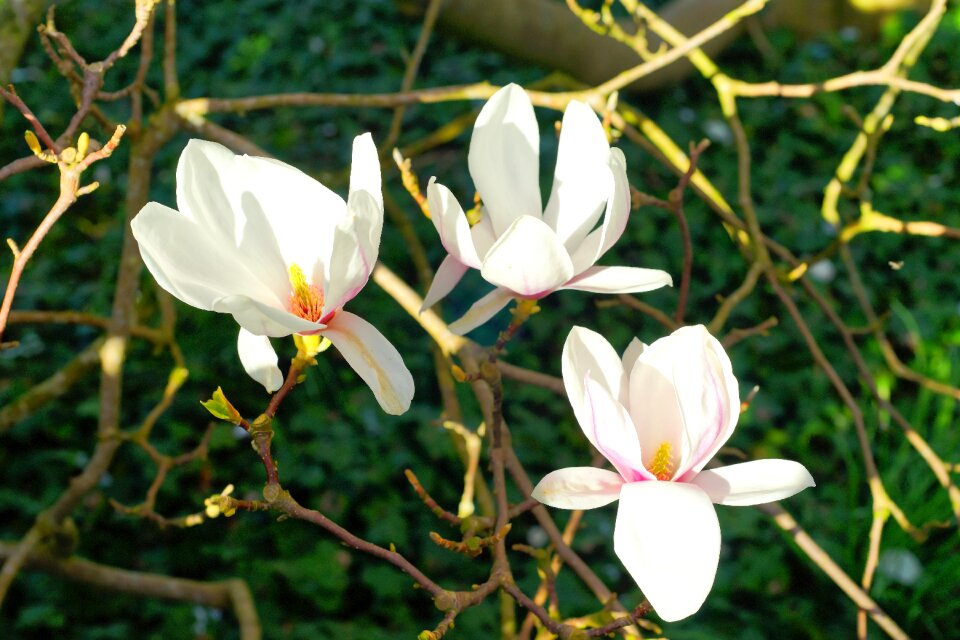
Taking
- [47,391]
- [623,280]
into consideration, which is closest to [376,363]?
[623,280]

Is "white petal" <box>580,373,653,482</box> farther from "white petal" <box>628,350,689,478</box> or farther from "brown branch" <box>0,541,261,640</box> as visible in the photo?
"brown branch" <box>0,541,261,640</box>

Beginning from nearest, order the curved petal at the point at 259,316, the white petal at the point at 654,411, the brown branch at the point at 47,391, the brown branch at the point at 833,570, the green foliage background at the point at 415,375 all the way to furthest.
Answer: the curved petal at the point at 259,316 → the white petal at the point at 654,411 → the brown branch at the point at 833,570 → the brown branch at the point at 47,391 → the green foliage background at the point at 415,375

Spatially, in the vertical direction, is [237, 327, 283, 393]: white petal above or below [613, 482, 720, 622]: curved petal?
above

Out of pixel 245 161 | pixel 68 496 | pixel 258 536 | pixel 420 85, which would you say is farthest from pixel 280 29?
pixel 245 161

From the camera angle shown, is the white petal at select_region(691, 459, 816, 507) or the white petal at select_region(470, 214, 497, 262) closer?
the white petal at select_region(691, 459, 816, 507)

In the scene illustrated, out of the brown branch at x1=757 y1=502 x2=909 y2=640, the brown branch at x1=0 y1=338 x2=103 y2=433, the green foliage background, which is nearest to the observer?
the brown branch at x1=757 y1=502 x2=909 y2=640

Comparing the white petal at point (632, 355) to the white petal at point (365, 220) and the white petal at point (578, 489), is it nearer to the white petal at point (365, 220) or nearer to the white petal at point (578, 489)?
the white petal at point (578, 489)

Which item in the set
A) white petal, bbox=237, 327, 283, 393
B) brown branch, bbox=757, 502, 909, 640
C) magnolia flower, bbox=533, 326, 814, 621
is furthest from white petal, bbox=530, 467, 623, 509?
brown branch, bbox=757, 502, 909, 640

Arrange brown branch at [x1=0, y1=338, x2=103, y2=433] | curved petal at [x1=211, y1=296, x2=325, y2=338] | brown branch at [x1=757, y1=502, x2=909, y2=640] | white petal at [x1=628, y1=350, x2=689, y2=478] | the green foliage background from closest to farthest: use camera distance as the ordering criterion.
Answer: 1. curved petal at [x1=211, y1=296, x2=325, y2=338]
2. white petal at [x1=628, y1=350, x2=689, y2=478]
3. brown branch at [x1=757, y1=502, x2=909, y2=640]
4. brown branch at [x1=0, y1=338, x2=103, y2=433]
5. the green foliage background

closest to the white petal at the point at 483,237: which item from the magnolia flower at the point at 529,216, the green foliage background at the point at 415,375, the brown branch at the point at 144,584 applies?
the magnolia flower at the point at 529,216
